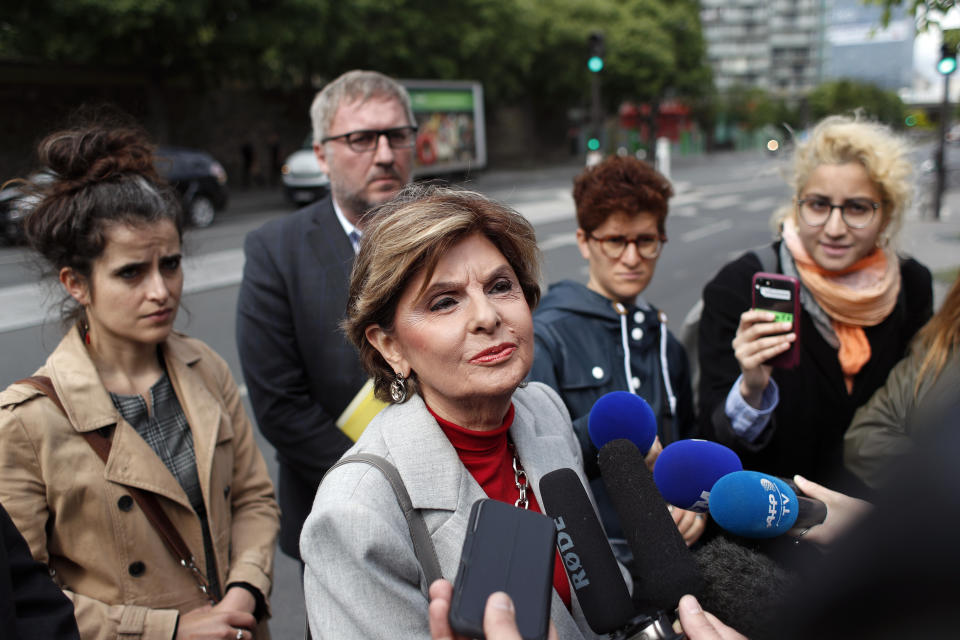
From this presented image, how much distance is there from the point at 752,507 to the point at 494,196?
36.0 inches

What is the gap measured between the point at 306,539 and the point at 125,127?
1500 mm

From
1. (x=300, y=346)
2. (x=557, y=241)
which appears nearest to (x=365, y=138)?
(x=300, y=346)

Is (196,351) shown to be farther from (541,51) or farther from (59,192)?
(541,51)

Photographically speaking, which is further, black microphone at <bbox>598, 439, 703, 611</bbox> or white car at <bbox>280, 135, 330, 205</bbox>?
white car at <bbox>280, 135, 330, 205</bbox>

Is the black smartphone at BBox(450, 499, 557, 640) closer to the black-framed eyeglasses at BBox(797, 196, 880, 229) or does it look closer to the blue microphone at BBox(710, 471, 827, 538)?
the blue microphone at BBox(710, 471, 827, 538)

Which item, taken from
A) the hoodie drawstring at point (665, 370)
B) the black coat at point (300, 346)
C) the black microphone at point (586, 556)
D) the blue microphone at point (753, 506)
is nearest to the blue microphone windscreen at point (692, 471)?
the blue microphone at point (753, 506)

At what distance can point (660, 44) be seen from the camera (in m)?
39.1

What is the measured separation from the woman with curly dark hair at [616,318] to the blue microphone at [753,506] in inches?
35.8

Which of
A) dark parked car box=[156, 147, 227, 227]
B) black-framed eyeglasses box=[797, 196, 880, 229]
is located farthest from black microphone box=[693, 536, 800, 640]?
dark parked car box=[156, 147, 227, 227]

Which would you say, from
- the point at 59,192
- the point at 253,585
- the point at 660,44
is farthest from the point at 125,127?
the point at 660,44

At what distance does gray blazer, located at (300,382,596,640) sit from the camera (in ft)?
4.27

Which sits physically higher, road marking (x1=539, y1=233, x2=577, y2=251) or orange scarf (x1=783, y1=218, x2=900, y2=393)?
orange scarf (x1=783, y1=218, x2=900, y2=393)

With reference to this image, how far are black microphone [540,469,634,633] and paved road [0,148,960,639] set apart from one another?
725mm

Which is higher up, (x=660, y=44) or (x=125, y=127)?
(x=660, y=44)
